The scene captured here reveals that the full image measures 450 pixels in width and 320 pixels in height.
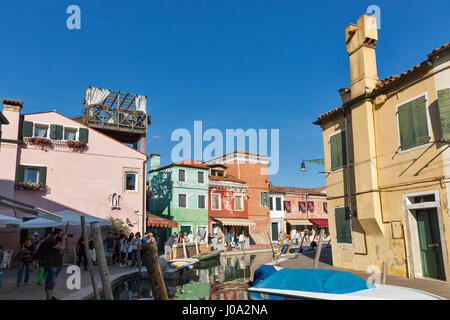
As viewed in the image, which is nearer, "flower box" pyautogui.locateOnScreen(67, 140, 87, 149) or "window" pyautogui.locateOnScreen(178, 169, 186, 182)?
"flower box" pyautogui.locateOnScreen(67, 140, 87, 149)

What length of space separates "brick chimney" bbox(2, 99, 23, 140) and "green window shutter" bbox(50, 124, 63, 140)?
1.91 meters

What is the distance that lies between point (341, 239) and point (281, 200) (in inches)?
1040

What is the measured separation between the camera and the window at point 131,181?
24.6m

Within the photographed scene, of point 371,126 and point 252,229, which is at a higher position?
point 371,126

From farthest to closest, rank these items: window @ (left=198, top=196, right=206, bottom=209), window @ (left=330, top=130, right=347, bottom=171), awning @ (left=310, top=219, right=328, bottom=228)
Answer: awning @ (left=310, top=219, right=328, bottom=228)
window @ (left=198, top=196, right=206, bottom=209)
window @ (left=330, top=130, right=347, bottom=171)

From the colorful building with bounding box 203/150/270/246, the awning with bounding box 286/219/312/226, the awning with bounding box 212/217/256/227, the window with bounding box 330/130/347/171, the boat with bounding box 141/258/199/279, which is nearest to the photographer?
the window with bounding box 330/130/347/171

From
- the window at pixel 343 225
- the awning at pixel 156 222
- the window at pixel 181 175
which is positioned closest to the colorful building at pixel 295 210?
the window at pixel 181 175

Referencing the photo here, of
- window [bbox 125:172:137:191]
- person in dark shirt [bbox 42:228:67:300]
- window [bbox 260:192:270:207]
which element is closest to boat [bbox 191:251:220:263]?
window [bbox 125:172:137:191]

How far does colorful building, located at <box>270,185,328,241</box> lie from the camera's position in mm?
40531

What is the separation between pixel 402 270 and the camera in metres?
12.0

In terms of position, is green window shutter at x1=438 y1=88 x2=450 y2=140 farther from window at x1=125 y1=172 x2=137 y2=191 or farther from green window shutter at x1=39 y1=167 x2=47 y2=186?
green window shutter at x1=39 y1=167 x2=47 y2=186

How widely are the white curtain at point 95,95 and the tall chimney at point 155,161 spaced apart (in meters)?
11.2
